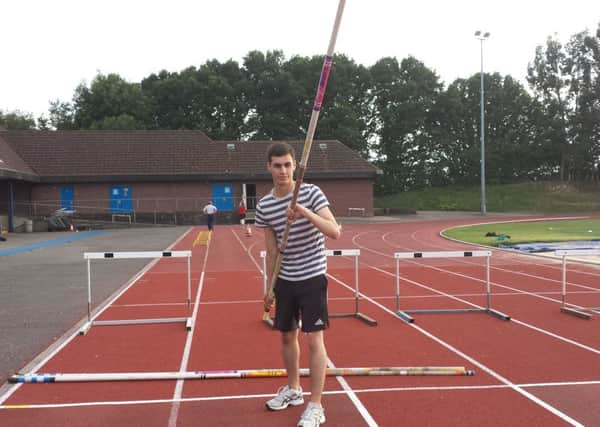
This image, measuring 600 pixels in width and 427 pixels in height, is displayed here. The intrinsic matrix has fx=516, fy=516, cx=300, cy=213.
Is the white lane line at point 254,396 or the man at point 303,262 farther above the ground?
the man at point 303,262

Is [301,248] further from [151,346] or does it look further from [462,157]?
[462,157]

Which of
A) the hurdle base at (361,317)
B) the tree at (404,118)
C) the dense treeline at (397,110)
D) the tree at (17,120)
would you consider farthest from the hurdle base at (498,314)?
the tree at (17,120)

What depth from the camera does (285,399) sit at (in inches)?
156

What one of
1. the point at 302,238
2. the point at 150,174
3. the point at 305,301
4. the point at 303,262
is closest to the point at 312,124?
the point at 302,238

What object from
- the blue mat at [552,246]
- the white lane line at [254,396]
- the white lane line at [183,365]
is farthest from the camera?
the blue mat at [552,246]

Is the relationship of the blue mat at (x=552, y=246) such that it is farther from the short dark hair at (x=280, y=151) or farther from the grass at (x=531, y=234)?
the short dark hair at (x=280, y=151)

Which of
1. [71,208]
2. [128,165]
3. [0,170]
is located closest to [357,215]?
[128,165]

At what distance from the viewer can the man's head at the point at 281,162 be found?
3607mm

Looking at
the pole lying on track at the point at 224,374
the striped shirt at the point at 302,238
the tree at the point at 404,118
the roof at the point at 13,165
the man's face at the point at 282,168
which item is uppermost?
the tree at the point at 404,118

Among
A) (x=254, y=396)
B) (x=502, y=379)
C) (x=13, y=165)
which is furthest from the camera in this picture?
(x=13, y=165)

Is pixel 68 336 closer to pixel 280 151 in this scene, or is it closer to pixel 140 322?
pixel 140 322

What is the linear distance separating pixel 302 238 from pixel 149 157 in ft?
118

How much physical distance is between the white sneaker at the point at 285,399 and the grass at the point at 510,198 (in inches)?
1618

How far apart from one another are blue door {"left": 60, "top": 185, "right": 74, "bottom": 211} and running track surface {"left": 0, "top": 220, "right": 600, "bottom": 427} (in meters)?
27.1
